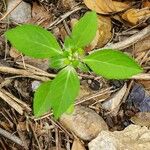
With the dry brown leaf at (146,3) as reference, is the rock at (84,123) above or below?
below

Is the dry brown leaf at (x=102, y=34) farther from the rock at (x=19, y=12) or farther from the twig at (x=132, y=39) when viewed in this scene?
the rock at (x=19, y=12)

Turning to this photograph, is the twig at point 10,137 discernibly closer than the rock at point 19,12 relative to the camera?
Yes

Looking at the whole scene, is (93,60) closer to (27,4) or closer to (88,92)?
(88,92)

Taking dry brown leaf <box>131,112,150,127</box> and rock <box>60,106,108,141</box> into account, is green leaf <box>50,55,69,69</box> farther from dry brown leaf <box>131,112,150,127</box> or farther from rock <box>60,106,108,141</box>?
dry brown leaf <box>131,112,150,127</box>

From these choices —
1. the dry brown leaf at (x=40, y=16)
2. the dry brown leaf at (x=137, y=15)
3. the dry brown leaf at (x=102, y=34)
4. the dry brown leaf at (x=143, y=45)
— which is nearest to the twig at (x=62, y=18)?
the dry brown leaf at (x=40, y=16)

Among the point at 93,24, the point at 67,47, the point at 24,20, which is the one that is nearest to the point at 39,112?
the point at 67,47

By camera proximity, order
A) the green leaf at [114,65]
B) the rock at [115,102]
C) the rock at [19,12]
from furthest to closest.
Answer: the rock at [19,12] → the rock at [115,102] → the green leaf at [114,65]

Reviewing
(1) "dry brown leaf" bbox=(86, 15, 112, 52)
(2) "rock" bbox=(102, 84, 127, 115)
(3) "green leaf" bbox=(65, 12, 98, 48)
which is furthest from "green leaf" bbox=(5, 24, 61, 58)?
(2) "rock" bbox=(102, 84, 127, 115)
